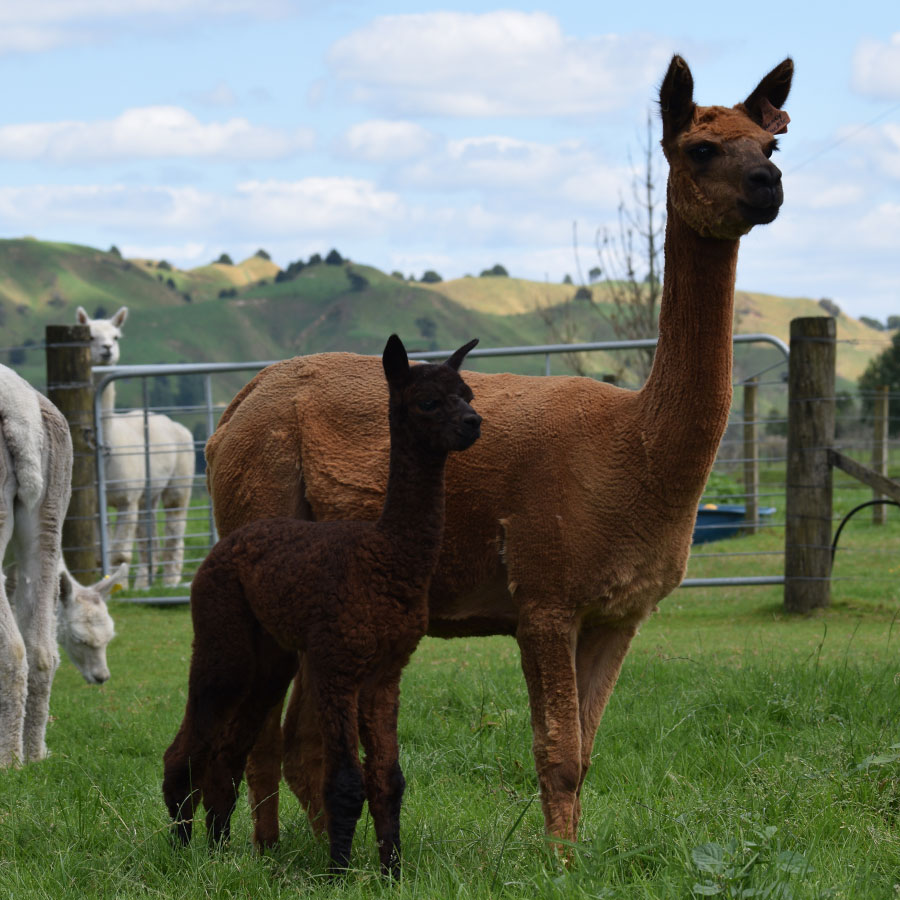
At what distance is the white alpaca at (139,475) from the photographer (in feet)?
40.1

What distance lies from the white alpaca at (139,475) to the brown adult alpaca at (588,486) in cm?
782

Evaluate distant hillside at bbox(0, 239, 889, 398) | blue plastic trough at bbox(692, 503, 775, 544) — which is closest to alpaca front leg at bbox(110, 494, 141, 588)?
blue plastic trough at bbox(692, 503, 775, 544)

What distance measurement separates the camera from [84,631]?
26.0 feet

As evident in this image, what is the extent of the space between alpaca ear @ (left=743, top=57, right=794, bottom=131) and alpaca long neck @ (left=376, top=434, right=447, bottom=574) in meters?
1.60

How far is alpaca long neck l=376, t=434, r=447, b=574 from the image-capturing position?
3.51 m

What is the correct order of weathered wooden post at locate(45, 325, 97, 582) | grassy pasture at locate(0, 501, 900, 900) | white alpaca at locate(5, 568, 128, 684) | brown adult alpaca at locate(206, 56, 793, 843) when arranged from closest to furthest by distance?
grassy pasture at locate(0, 501, 900, 900)
brown adult alpaca at locate(206, 56, 793, 843)
white alpaca at locate(5, 568, 128, 684)
weathered wooden post at locate(45, 325, 97, 582)

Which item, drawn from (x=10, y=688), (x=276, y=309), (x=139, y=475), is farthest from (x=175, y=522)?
(x=276, y=309)

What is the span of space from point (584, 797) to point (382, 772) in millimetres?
1380

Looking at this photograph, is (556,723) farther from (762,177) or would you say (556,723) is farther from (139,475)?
(139,475)

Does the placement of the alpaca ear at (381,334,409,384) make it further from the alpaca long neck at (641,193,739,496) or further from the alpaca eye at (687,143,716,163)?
the alpaca eye at (687,143,716,163)

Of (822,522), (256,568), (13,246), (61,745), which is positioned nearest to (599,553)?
(256,568)

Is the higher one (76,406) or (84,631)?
(76,406)

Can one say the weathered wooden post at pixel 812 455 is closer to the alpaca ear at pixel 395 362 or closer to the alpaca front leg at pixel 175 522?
the alpaca ear at pixel 395 362

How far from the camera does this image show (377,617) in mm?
3418
